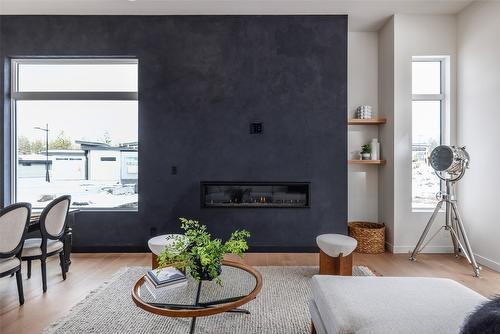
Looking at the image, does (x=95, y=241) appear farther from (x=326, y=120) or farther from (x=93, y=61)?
(x=326, y=120)

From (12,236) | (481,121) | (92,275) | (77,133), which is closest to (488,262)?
(481,121)

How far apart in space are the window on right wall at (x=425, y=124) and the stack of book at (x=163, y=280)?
3599 mm

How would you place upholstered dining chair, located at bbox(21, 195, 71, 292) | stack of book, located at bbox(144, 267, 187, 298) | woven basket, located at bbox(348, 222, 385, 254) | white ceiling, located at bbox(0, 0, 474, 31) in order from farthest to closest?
woven basket, located at bbox(348, 222, 385, 254) < white ceiling, located at bbox(0, 0, 474, 31) < upholstered dining chair, located at bbox(21, 195, 71, 292) < stack of book, located at bbox(144, 267, 187, 298)

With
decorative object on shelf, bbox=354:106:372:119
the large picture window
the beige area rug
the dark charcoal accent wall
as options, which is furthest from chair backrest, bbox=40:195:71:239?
decorative object on shelf, bbox=354:106:372:119

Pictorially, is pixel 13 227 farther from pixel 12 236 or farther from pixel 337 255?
pixel 337 255

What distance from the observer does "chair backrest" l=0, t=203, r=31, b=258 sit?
7.47 feet

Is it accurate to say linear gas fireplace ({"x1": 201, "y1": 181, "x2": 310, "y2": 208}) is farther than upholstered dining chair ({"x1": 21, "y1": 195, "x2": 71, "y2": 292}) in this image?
Yes

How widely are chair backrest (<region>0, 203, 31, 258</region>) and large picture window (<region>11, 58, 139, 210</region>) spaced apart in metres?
1.63

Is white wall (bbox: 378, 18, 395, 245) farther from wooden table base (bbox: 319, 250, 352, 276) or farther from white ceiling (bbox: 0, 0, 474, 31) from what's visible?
wooden table base (bbox: 319, 250, 352, 276)

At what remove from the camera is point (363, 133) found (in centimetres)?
436

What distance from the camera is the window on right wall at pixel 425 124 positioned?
407cm

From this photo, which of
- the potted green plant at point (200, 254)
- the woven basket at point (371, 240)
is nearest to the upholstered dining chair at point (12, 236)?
the potted green plant at point (200, 254)

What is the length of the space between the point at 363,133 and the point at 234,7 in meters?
2.59

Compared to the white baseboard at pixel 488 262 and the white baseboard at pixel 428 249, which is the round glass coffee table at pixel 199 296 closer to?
the white baseboard at pixel 428 249
